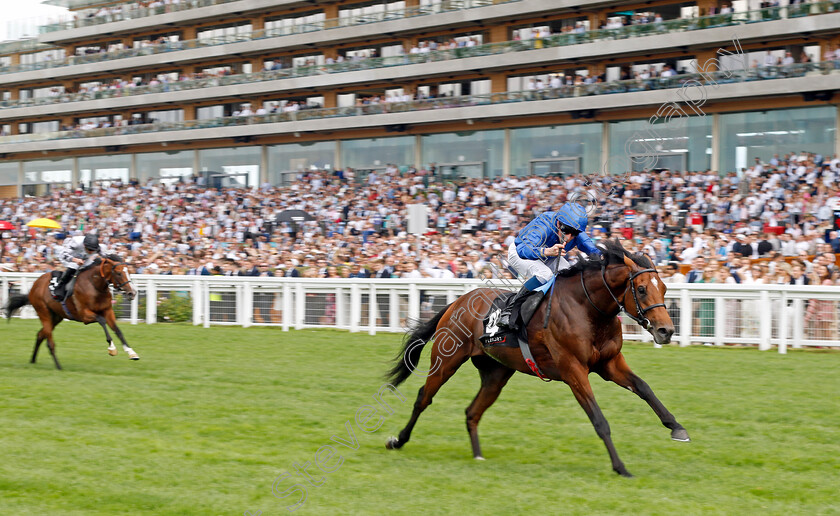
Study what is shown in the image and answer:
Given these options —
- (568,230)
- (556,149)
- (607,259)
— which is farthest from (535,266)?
(556,149)

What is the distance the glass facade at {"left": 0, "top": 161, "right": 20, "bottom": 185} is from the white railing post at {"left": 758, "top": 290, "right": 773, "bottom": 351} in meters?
39.6

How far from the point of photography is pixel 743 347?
1122 centimetres

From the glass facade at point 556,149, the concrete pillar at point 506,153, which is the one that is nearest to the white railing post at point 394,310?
the glass facade at point 556,149

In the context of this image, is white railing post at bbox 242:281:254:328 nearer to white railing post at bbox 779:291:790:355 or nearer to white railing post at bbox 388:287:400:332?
white railing post at bbox 388:287:400:332

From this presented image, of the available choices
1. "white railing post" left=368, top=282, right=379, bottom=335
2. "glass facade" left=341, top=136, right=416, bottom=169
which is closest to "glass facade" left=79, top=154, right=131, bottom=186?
"glass facade" left=341, top=136, right=416, bottom=169

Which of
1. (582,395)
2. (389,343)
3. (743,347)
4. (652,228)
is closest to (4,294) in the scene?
(389,343)

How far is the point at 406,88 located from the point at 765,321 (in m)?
20.8

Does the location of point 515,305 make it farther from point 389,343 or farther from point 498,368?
point 389,343

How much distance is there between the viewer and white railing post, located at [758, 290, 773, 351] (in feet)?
36.3

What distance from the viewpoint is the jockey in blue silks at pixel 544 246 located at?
17.8ft

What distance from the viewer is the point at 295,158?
32.8m

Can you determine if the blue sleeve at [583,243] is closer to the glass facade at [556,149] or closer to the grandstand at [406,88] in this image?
the grandstand at [406,88]

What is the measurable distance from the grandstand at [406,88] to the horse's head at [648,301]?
38.3 feet

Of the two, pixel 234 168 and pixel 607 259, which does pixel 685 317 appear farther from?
pixel 234 168
